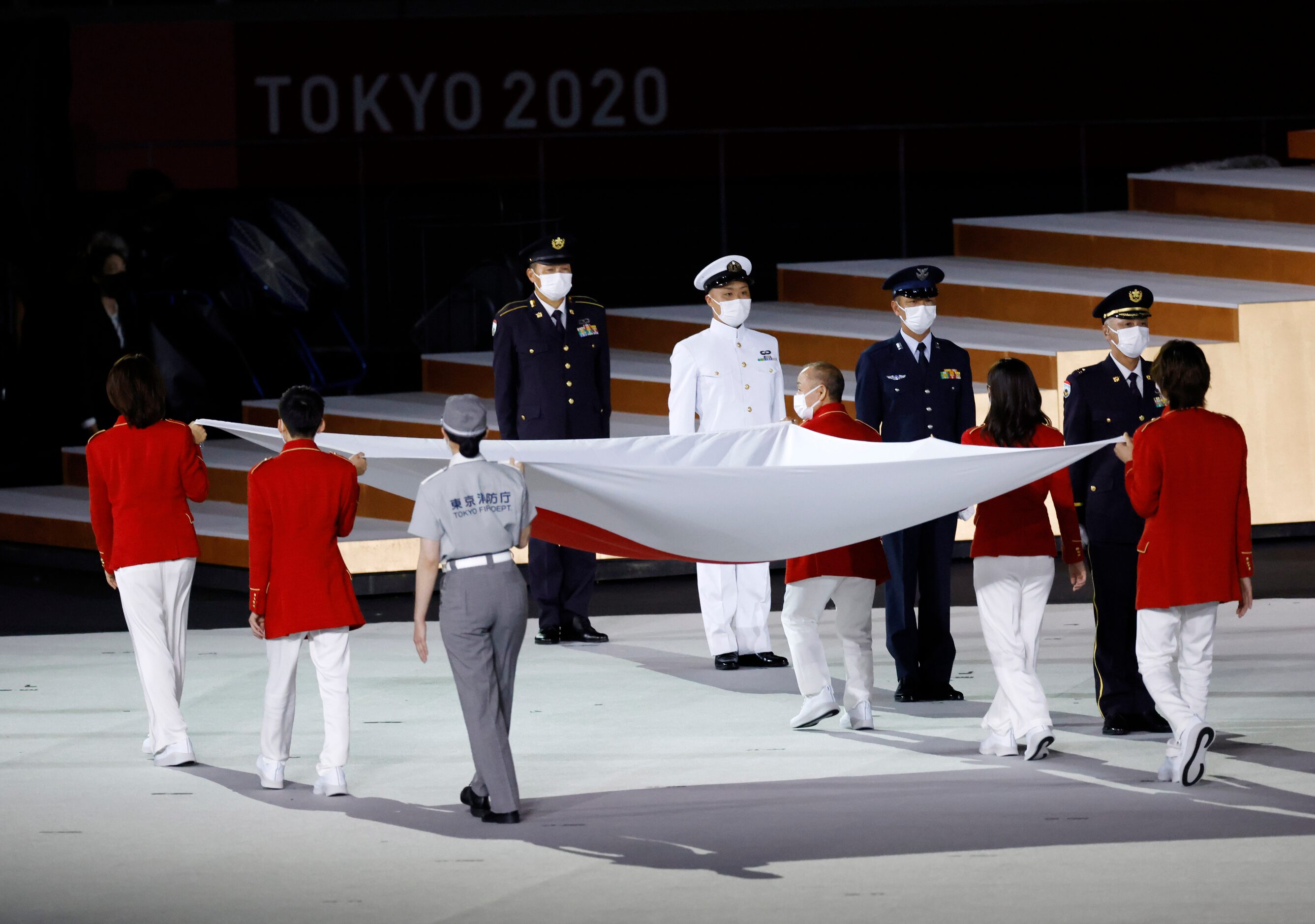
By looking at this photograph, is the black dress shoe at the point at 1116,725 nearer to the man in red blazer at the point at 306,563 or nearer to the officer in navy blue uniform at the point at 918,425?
the officer in navy blue uniform at the point at 918,425

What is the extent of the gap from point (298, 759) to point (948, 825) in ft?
7.09

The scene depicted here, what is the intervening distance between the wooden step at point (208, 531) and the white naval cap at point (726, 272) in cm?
243

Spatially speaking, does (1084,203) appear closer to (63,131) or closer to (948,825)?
(63,131)

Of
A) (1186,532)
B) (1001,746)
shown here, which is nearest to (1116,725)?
(1001,746)

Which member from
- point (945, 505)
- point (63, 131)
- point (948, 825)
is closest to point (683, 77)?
point (63, 131)

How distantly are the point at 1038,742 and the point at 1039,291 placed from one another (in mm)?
6189

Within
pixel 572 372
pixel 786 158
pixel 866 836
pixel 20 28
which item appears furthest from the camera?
pixel 786 158

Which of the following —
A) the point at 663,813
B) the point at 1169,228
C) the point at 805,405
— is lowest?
the point at 663,813

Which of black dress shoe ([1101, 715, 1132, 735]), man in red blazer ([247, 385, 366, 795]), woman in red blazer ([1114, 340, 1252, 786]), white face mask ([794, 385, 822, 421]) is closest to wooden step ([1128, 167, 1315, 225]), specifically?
white face mask ([794, 385, 822, 421])

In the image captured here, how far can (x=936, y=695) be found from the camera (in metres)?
6.78

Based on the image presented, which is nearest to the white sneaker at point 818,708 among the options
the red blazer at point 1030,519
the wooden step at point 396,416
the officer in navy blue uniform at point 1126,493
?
the red blazer at point 1030,519

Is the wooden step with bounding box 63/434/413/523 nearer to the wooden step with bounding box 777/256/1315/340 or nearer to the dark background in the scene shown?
the dark background

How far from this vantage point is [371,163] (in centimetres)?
1270

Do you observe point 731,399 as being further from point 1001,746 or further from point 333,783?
point 333,783
